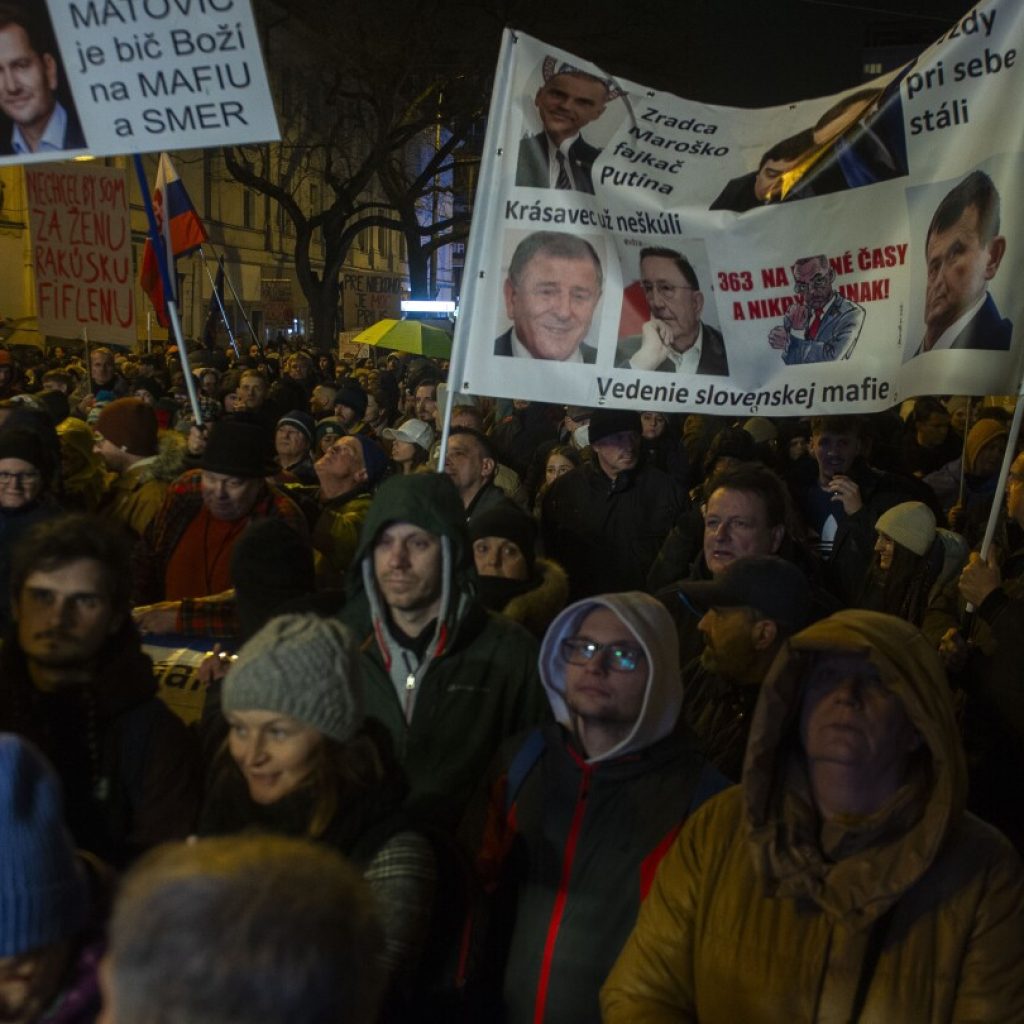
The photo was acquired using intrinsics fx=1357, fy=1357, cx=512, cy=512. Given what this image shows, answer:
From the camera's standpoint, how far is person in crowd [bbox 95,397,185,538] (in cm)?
619

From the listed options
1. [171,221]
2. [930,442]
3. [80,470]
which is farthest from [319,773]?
[930,442]

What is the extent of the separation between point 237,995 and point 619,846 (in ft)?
5.56

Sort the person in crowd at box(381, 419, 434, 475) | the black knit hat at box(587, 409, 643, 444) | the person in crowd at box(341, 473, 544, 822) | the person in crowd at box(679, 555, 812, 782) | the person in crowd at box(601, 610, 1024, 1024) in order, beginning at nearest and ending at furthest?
the person in crowd at box(601, 610, 1024, 1024) < the person in crowd at box(341, 473, 544, 822) < the person in crowd at box(679, 555, 812, 782) < the black knit hat at box(587, 409, 643, 444) < the person in crowd at box(381, 419, 434, 475)

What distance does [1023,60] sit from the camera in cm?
436

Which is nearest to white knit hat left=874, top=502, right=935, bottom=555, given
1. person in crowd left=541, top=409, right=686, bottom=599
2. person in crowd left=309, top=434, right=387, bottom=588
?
person in crowd left=541, top=409, right=686, bottom=599

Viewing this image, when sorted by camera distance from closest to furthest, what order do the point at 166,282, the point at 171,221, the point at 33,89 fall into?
the point at 33,89, the point at 166,282, the point at 171,221

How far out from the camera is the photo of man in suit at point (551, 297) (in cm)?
482

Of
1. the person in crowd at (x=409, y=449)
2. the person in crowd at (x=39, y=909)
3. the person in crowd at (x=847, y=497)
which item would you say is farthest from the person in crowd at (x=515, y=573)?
the person in crowd at (x=409, y=449)

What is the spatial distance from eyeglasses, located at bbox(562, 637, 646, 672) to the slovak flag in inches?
182

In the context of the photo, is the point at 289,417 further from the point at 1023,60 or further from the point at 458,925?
the point at 458,925

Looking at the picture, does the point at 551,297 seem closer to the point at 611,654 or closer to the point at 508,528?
the point at 508,528

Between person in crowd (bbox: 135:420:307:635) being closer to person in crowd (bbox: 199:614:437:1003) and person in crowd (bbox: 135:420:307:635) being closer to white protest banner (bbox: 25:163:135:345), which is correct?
person in crowd (bbox: 199:614:437:1003)

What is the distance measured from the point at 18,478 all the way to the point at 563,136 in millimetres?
2415

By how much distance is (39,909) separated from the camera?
1.98 metres
